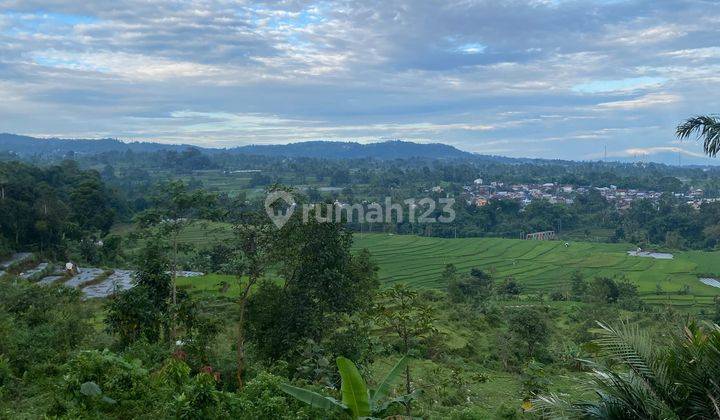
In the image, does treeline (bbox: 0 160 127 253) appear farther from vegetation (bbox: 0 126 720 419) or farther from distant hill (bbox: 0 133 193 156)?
distant hill (bbox: 0 133 193 156)

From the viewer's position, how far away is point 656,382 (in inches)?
115

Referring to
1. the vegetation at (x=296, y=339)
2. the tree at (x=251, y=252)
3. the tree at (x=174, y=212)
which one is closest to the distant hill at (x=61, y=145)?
the vegetation at (x=296, y=339)

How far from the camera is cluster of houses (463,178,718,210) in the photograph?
61.7 metres

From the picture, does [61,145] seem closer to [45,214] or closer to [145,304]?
[45,214]

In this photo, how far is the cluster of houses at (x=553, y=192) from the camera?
202 feet

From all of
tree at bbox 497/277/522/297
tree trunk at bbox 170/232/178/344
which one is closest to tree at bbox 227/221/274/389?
tree trunk at bbox 170/232/178/344

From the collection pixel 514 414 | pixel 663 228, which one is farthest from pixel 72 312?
pixel 663 228

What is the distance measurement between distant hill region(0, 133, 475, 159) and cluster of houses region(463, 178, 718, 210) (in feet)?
249

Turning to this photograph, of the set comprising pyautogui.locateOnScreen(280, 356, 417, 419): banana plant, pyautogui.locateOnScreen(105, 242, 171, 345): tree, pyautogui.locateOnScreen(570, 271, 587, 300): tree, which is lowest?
pyautogui.locateOnScreen(570, 271, 587, 300): tree

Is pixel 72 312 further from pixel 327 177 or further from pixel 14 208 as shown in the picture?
pixel 327 177

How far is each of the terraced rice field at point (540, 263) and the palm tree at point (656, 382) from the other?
79.7 feet

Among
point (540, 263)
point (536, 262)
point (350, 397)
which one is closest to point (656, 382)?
point (350, 397)

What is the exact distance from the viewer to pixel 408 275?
3023 cm

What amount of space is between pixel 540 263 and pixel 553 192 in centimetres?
3881
